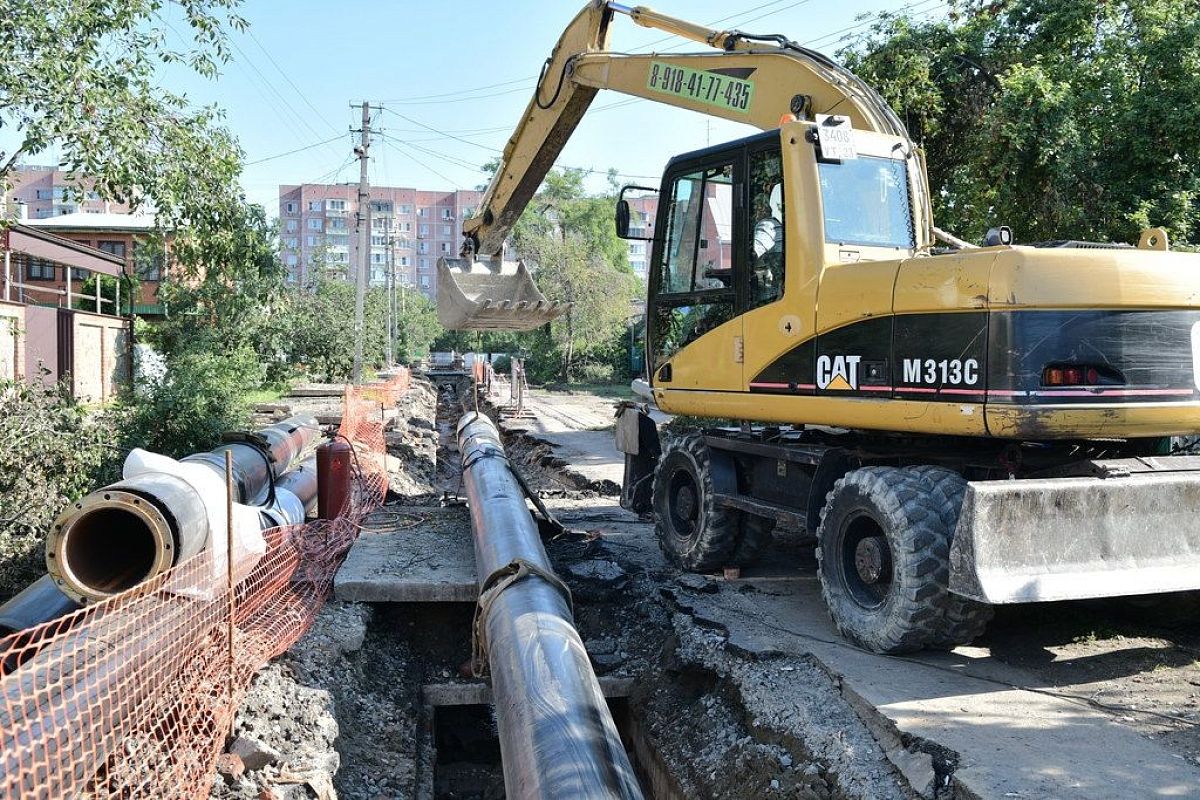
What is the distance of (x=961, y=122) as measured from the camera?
13719 mm

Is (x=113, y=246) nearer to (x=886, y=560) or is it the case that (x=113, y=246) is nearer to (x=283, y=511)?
(x=283, y=511)

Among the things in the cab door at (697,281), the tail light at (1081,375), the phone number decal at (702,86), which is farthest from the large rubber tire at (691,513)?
the tail light at (1081,375)

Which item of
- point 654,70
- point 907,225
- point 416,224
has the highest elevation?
point 416,224

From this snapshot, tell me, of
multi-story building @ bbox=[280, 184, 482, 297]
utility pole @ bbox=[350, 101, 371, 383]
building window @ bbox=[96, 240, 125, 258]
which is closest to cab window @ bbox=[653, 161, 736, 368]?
utility pole @ bbox=[350, 101, 371, 383]

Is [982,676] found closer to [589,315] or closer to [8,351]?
[8,351]

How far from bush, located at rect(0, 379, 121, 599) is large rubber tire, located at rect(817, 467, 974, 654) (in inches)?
264

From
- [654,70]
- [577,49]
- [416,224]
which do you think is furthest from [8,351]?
[416,224]

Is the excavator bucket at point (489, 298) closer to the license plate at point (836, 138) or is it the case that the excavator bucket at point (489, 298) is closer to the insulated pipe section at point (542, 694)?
the insulated pipe section at point (542, 694)

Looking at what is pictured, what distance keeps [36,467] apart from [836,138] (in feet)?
24.4

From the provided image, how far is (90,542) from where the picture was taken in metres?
5.67

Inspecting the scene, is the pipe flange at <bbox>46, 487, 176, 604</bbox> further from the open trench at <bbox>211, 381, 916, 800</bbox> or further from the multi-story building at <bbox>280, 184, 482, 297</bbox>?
the multi-story building at <bbox>280, 184, 482, 297</bbox>

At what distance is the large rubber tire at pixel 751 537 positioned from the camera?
23.9 ft

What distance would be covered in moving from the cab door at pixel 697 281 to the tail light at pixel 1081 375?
218cm

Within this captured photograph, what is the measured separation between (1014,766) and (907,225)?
3432mm
